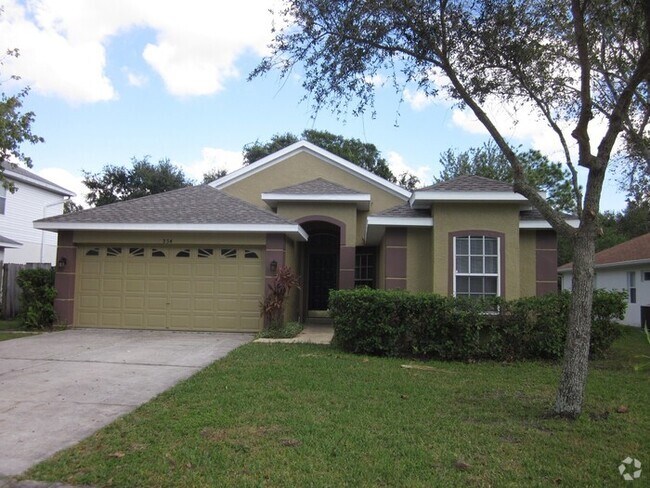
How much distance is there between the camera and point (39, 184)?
77.9 ft

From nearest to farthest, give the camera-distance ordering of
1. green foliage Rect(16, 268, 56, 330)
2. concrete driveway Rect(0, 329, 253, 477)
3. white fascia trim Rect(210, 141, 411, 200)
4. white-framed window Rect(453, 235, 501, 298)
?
concrete driveway Rect(0, 329, 253, 477), white-framed window Rect(453, 235, 501, 298), green foliage Rect(16, 268, 56, 330), white fascia trim Rect(210, 141, 411, 200)

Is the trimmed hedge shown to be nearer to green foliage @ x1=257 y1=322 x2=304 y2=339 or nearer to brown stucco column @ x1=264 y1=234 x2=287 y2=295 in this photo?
green foliage @ x1=257 y1=322 x2=304 y2=339

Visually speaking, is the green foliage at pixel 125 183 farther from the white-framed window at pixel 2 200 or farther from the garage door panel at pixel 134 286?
the garage door panel at pixel 134 286

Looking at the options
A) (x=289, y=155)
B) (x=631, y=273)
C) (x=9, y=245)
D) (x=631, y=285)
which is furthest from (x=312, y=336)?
(x=631, y=273)

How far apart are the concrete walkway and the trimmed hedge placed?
2038 millimetres

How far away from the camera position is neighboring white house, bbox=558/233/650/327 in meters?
19.8

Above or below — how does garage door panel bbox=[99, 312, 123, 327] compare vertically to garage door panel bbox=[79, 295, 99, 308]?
below

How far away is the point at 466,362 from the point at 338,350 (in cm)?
257

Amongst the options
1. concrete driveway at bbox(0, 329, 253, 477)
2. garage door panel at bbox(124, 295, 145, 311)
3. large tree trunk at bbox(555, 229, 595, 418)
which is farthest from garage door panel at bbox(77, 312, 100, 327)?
large tree trunk at bbox(555, 229, 595, 418)

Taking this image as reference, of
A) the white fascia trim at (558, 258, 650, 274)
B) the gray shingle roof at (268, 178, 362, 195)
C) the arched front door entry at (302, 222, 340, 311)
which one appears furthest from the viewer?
the white fascia trim at (558, 258, 650, 274)

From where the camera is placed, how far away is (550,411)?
237 inches

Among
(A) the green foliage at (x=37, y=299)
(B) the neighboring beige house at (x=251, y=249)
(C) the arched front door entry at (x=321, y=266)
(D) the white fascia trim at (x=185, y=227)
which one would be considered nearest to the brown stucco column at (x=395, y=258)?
(B) the neighboring beige house at (x=251, y=249)

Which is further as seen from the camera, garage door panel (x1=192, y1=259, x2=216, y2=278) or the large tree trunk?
garage door panel (x1=192, y1=259, x2=216, y2=278)

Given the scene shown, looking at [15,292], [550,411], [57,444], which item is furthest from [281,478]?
[15,292]
